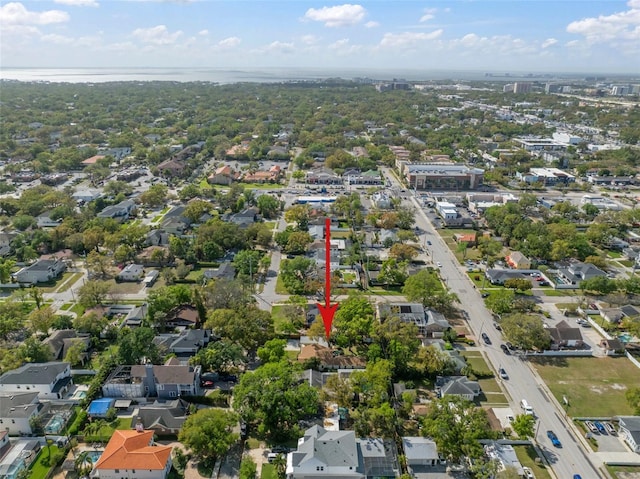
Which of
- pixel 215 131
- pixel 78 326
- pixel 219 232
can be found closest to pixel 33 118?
pixel 215 131

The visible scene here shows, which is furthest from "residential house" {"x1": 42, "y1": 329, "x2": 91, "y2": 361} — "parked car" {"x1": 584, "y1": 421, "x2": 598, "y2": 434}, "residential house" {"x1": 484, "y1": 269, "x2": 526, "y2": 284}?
"residential house" {"x1": 484, "y1": 269, "x2": 526, "y2": 284}

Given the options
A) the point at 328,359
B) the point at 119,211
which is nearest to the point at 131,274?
the point at 119,211

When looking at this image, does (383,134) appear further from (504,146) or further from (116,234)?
(116,234)

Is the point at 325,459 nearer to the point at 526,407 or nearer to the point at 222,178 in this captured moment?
the point at 526,407

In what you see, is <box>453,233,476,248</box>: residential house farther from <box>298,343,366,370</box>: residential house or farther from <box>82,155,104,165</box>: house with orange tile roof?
<box>82,155,104,165</box>: house with orange tile roof

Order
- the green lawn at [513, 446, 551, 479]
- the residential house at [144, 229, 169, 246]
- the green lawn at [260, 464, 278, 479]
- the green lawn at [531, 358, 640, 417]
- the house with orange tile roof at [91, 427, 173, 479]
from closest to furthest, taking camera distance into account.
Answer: the house with orange tile roof at [91, 427, 173, 479] < the green lawn at [260, 464, 278, 479] < the green lawn at [513, 446, 551, 479] < the green lawn at [531, 358, 640, 417] < the residential house at [144, 229, 169, 246]

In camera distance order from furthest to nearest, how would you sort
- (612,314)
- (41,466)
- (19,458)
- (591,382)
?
(612,314) < (591,382) < (41,466) < (19,458)
